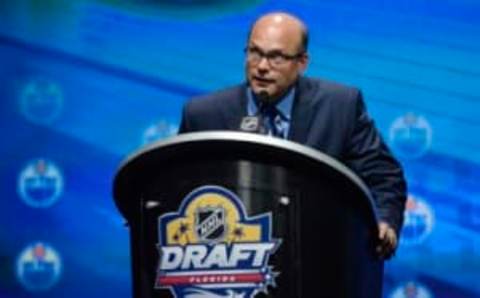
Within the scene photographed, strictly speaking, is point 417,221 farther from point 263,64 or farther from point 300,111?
point 263,64

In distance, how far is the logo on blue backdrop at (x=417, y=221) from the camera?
3.57m

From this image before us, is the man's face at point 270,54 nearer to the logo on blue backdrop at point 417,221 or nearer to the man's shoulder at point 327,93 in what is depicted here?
the man's shoulder at point 327,93

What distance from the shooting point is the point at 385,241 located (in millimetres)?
1855

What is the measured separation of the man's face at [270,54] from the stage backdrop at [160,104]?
166 cm

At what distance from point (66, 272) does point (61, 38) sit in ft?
2.28

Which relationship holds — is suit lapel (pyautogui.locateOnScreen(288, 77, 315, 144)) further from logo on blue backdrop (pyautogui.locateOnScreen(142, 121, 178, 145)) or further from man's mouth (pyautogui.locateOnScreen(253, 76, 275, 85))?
logo on blue backdrop (pyautogui.locateOnScreen(142, 121, 178, 145))

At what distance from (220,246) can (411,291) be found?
6.66 ft

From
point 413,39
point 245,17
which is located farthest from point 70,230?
point 413,39

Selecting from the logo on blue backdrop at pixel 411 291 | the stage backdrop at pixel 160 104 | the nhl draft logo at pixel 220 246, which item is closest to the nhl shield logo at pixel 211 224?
the nhl draft logo at pixel 220 246

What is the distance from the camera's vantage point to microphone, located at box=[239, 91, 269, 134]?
1.88 meters

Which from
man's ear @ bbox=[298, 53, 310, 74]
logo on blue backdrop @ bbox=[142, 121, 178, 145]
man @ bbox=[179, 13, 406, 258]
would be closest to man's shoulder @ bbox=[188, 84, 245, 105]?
man @ bbox=[179, 13, 406, 258]

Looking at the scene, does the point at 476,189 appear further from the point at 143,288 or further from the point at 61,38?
the point at 143,288

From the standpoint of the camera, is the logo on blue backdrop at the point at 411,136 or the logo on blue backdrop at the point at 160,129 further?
the logo on blue backdrop at the point at 160,129

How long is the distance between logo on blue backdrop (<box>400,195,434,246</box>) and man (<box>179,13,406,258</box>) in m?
1.57
